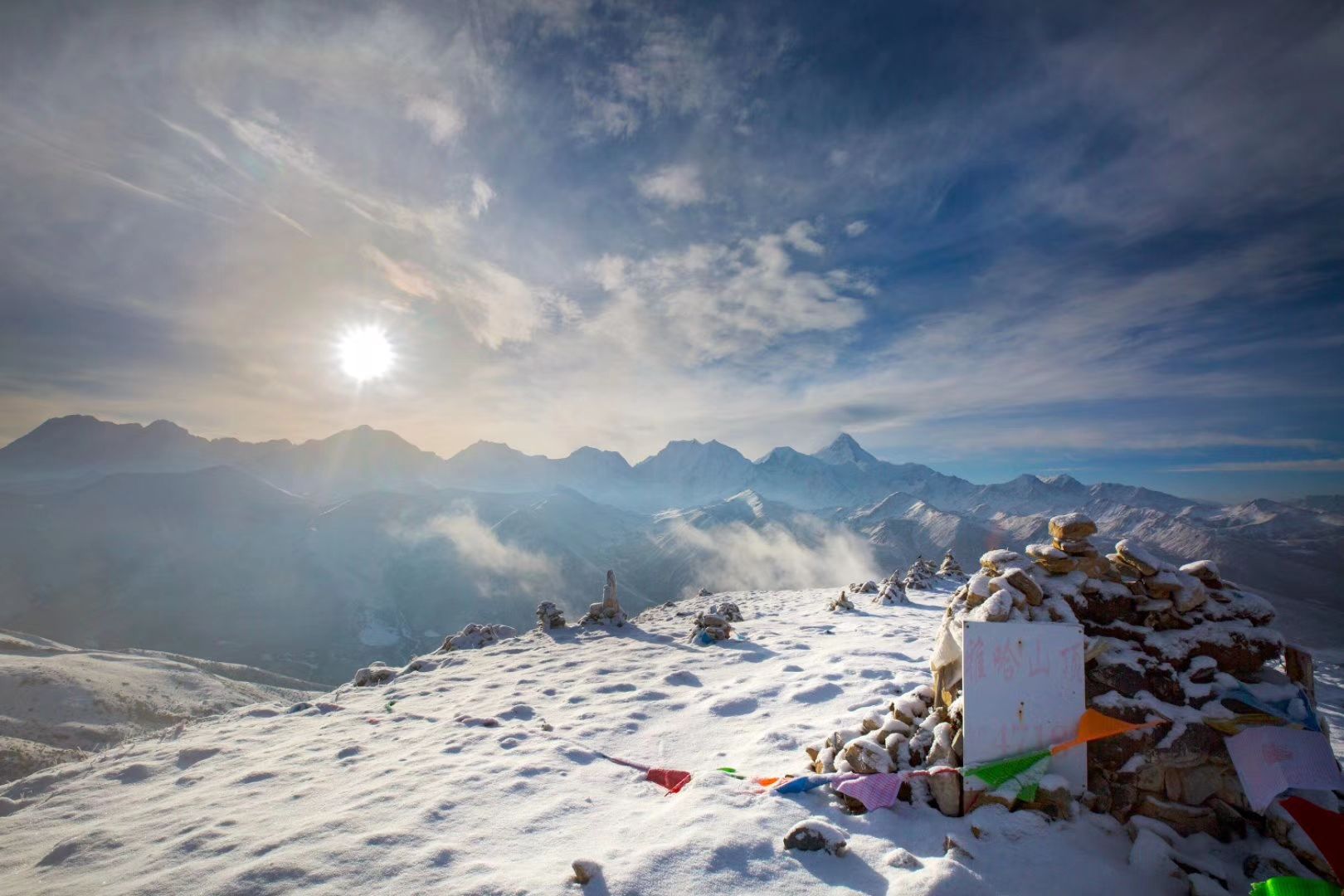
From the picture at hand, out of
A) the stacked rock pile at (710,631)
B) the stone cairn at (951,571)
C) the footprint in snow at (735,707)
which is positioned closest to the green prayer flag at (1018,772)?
the footprint in snow at (735,707)

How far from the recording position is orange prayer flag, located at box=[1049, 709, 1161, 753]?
5227 millimetres

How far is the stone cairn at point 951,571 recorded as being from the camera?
104ft

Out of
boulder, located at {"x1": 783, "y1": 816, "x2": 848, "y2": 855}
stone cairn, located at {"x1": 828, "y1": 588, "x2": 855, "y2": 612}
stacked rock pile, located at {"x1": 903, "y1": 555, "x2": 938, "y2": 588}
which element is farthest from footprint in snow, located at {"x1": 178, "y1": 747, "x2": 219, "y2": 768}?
stacked rock pile, located at {"x1": 903, "y1": 555, "x2": 938, "y2": 588}

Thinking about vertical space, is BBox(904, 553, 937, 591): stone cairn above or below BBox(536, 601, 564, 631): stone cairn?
above

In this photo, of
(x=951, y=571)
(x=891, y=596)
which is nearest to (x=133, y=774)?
(x=891, y=596)

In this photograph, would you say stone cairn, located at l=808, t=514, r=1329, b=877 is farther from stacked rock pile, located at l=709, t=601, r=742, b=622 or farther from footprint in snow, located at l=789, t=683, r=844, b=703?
stacked rock pile, located at l=709, t=601, r=742, b=622

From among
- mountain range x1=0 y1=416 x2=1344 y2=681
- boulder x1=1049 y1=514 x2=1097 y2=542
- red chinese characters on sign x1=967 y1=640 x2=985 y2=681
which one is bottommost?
mountain range x1=0 y1=416 x2=1344 y2=681

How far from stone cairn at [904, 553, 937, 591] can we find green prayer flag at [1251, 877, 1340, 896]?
25.9 m

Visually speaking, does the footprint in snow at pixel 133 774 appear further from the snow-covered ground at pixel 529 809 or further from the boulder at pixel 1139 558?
the boulder at pixel 1139 558

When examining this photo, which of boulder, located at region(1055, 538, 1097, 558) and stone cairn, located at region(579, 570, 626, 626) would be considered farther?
stone cairn, located at region(579, 570, 626, 626)

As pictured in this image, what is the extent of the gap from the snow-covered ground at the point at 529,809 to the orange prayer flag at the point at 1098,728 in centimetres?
67

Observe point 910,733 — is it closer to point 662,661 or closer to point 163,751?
point 662,661

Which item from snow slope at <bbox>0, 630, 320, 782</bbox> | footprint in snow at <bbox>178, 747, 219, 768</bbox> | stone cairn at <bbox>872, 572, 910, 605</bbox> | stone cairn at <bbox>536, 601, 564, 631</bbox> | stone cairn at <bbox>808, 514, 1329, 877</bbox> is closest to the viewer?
stone cairn at <bbox>808, 514, 1329, 877</bbox>

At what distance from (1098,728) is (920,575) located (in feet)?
89.6
